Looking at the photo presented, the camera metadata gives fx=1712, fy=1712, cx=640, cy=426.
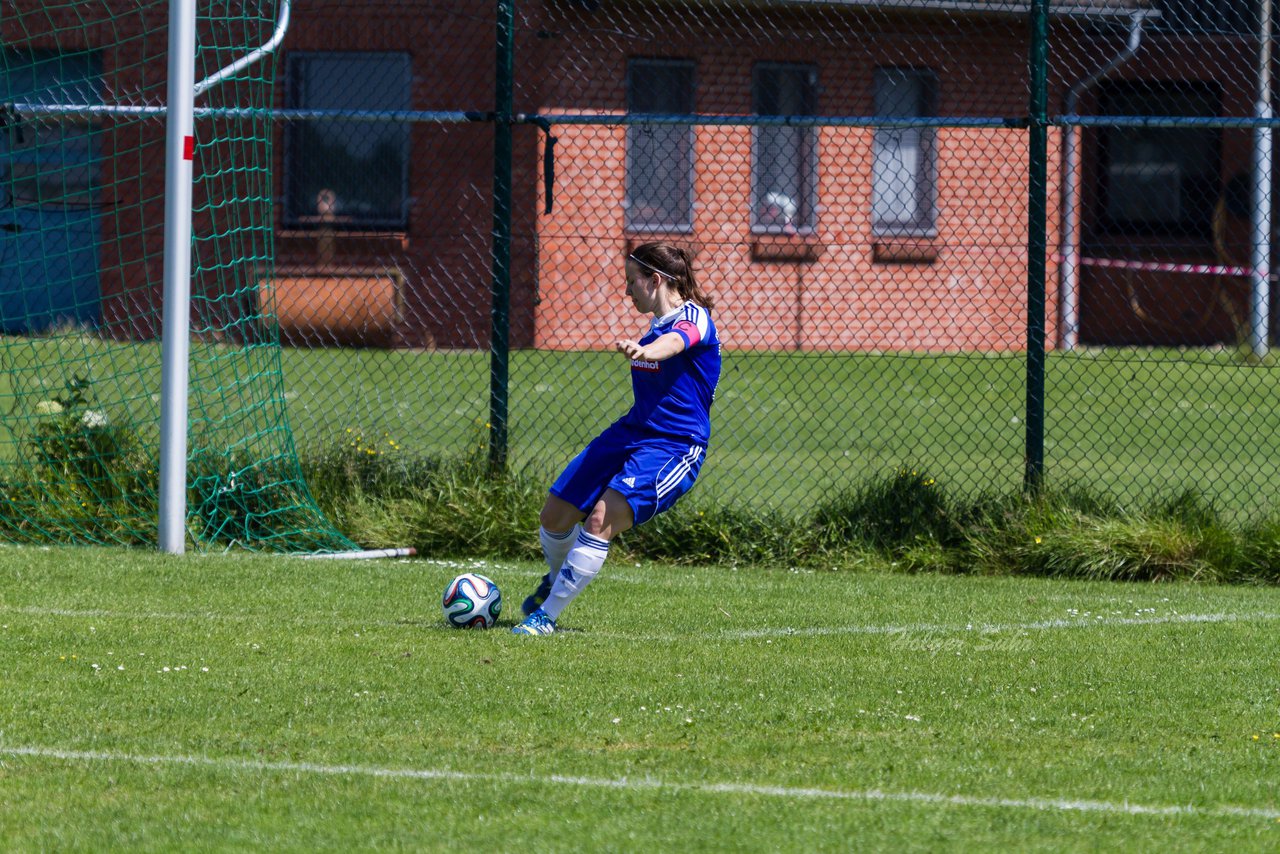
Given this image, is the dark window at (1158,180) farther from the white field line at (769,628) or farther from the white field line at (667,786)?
the white field line at (667,786)

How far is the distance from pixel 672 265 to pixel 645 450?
2.51ft

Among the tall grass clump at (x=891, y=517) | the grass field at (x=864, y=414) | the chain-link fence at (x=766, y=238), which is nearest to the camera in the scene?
the tall grass clump at (x=891, y=517)

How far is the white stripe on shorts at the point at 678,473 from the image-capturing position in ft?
22.2

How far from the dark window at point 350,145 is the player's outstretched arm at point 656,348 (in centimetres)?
1154

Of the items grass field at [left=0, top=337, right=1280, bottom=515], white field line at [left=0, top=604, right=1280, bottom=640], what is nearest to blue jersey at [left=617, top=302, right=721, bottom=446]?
white field line at [left=0, top=604, right=1280, bottom=640]

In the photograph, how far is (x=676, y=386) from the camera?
271 inches

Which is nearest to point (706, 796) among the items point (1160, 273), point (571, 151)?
point (571, 151)

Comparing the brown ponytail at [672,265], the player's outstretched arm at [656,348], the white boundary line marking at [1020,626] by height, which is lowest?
the white boundary line marking at [1020,626]

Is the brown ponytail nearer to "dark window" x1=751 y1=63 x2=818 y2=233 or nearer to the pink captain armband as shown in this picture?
the pink captain armband

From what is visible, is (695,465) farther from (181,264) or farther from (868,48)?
(868,48)

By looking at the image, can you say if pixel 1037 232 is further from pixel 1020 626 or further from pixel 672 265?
pixel 672 265

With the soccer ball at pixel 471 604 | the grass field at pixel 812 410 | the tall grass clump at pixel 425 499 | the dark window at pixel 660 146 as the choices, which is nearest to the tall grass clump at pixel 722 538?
the tall grass clump at pixel 425 499

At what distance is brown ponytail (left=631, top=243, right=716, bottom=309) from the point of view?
272 inches

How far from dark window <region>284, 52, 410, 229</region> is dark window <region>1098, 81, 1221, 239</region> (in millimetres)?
9098
